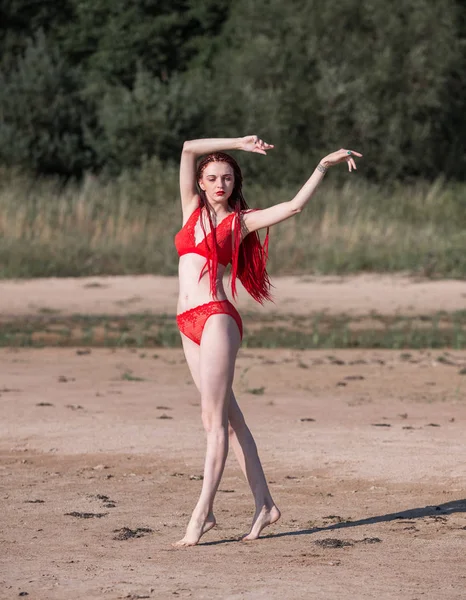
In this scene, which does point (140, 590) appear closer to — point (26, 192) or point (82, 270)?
point (82, 270)

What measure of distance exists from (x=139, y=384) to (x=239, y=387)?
0.89 metres

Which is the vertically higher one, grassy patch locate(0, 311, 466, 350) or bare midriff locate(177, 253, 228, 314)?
bare midriff locate(177, 253, 228, 314)

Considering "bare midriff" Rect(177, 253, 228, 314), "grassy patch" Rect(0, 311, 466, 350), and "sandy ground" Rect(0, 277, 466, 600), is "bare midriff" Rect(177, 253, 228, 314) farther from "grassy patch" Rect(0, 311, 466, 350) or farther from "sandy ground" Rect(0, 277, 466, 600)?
"grassy patch" Rect(0, 311, 466, 350)

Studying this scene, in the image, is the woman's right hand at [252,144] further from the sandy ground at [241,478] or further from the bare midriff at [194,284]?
the sandy ground at [241,478]

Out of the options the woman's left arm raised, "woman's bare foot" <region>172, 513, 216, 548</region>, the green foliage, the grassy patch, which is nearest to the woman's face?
the woman's left arm raised

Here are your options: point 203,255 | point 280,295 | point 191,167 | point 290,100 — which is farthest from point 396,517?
point 290,100

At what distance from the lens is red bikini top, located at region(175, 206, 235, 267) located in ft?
19.7

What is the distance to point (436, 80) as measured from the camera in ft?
107

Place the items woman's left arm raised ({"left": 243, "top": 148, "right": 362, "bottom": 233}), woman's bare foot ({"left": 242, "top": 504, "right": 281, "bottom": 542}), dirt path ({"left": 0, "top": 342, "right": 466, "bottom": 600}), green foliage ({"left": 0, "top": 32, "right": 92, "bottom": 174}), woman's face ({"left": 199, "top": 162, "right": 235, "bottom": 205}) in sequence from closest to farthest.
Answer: dirt path ({"left": 0, "top": 342, "right": 466, "bottom": 600}), woman's left arm raised ({"left": 243, "top": 148, "right": 362, "bottom": 233}), woman's face ({"left": 199, "top": 162, "right": 235, "bottom": 205}), woman's bare foot ({"left": 242, "top": 504, "right": 281, "bottom": 542}), green foliage ({"left": 0, "top": 32, "right": 92, "bottom": 174})

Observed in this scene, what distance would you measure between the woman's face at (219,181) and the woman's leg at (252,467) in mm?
896

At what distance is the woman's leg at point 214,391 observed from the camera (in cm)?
594

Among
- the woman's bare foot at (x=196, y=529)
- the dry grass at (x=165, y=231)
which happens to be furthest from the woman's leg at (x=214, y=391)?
the dry grass at (x=165, y=231)

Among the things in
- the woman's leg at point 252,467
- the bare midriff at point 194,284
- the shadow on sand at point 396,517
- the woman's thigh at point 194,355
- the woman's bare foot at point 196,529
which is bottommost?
the shadow on sand at point 396,517

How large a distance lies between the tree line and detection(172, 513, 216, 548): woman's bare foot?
79.5 feet
